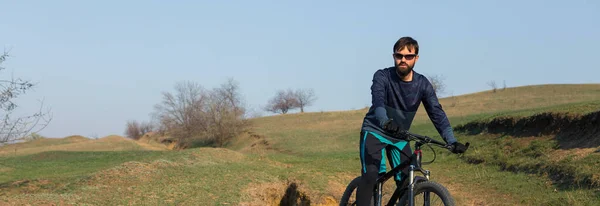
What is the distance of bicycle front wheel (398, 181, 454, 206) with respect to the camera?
4.65m

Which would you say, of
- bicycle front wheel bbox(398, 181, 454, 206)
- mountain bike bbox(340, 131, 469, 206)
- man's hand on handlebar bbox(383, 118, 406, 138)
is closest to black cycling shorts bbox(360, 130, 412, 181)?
mountain bike bbox(340, 131, 469, 206)

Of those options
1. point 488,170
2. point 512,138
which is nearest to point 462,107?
point 512,138

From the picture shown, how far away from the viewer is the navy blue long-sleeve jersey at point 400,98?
511cm

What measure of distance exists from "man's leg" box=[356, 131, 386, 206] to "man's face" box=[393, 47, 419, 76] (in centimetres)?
70

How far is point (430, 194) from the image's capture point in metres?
4.84

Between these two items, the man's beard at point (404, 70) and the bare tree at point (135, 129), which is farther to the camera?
the bare tree at point (135, 129)

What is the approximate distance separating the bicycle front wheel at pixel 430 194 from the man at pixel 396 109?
0.33m

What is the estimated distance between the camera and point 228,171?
15188 mm

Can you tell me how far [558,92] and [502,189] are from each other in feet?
181

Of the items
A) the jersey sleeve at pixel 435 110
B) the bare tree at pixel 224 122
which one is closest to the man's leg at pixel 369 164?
the jersey sleeve at pixel 435 110

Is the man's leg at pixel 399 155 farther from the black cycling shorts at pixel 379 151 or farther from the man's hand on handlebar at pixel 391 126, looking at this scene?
the man's hand on handlebar at pixel 391 126

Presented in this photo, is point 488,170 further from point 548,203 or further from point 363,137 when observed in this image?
point 363,137

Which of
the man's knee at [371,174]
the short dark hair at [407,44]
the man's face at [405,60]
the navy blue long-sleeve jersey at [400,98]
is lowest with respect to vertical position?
the man's knee at [371,174]

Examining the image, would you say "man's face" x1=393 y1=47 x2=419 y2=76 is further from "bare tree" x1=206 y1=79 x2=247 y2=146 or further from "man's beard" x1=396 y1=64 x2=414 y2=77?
"bare tree" x1=206 y1=79 x2=247 y2=146
